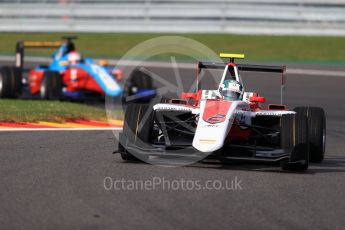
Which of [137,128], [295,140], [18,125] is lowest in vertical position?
[18,125]

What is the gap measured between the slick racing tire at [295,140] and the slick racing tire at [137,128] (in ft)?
4.86

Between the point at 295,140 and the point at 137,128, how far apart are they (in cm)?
174

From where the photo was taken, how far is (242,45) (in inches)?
1069

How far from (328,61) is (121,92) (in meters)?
9.29

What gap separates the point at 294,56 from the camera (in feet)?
87.3

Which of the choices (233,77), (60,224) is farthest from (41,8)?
(60,224)

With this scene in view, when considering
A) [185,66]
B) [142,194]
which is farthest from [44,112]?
[185,66]

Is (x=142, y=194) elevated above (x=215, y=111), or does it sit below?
below

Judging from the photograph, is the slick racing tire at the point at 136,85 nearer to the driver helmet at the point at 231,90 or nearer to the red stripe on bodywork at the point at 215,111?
the driver helmet at the point at 231,90

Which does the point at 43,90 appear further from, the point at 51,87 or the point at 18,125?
the point at 18,125

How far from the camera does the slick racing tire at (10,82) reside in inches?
727

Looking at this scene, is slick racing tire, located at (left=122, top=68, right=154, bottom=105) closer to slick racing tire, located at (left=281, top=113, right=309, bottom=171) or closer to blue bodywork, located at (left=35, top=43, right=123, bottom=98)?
blue bodywork, located at (left=35, top=43, right=123, bottom=98)

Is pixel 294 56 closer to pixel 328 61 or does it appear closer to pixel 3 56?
pixel 328 61

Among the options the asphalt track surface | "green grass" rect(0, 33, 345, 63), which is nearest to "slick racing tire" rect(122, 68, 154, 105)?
"green grass" rect(0, 33, 345, 63)
